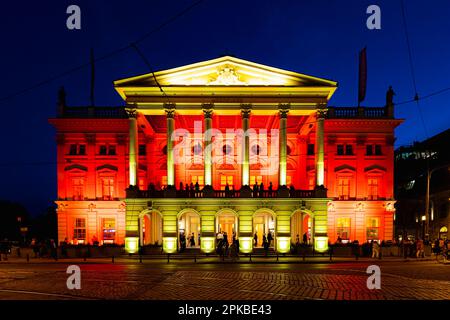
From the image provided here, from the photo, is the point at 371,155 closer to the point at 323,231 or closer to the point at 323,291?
the point at 323,231

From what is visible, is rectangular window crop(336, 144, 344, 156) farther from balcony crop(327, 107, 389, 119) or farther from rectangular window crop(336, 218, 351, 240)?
rectangular window crop(336, 218, 351, 240)

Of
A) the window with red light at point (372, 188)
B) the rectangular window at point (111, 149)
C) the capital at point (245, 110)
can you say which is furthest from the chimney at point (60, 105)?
the window with red light at point (372, 188)

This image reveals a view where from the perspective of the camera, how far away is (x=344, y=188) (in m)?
44.4

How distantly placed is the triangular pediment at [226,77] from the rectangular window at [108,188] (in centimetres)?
1212

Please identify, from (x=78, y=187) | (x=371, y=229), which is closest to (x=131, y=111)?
(x=78, y=187)

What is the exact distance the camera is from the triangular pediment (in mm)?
36719

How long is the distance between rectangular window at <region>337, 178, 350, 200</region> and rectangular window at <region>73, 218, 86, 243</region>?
90.5 feet

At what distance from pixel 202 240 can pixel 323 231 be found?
10.7 m

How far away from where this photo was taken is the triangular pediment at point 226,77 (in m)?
36.7

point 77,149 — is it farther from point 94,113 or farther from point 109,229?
point 109,229

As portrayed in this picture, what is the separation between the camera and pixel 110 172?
145 ft

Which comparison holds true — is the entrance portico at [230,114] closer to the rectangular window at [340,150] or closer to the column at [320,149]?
the column at [320,149]

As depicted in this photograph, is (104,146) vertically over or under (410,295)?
over
